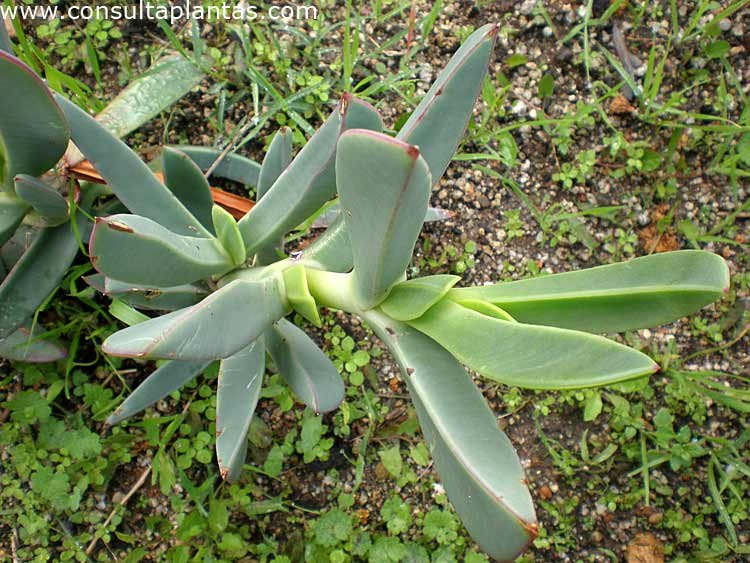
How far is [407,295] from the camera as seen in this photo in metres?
0.94

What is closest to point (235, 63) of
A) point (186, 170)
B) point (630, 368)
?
point (186, 170)

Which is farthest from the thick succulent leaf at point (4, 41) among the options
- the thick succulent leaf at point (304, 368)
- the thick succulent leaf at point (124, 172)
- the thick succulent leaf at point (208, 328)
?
the thick succulent leaf at point (304, 368)

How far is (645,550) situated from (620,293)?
4.26ft

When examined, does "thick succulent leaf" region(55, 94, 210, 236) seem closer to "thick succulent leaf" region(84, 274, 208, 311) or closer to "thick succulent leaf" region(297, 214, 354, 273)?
"thick succulent leaf" region(84, 274, 208, 311)

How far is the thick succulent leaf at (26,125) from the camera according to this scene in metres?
0.97

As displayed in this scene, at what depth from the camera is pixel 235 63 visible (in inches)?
74.0

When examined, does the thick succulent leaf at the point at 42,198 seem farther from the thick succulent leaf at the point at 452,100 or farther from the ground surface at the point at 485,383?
the thick succulent leaf at the point at 452,100

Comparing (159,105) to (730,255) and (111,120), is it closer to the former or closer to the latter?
(111,120)

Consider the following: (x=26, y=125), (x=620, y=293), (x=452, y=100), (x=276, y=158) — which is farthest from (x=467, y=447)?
(x=26, y=125)

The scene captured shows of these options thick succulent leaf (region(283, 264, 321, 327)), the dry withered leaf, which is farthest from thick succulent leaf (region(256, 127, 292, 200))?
the dry withered leaf

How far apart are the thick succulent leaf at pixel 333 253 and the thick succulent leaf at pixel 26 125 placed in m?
0.47

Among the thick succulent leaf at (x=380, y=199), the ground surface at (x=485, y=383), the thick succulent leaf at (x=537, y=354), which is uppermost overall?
the thick succulent leaf at (x=380, y=199)

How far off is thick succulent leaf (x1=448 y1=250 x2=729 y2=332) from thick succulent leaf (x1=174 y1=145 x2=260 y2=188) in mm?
943

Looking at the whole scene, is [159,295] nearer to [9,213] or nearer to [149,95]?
[9,213]
